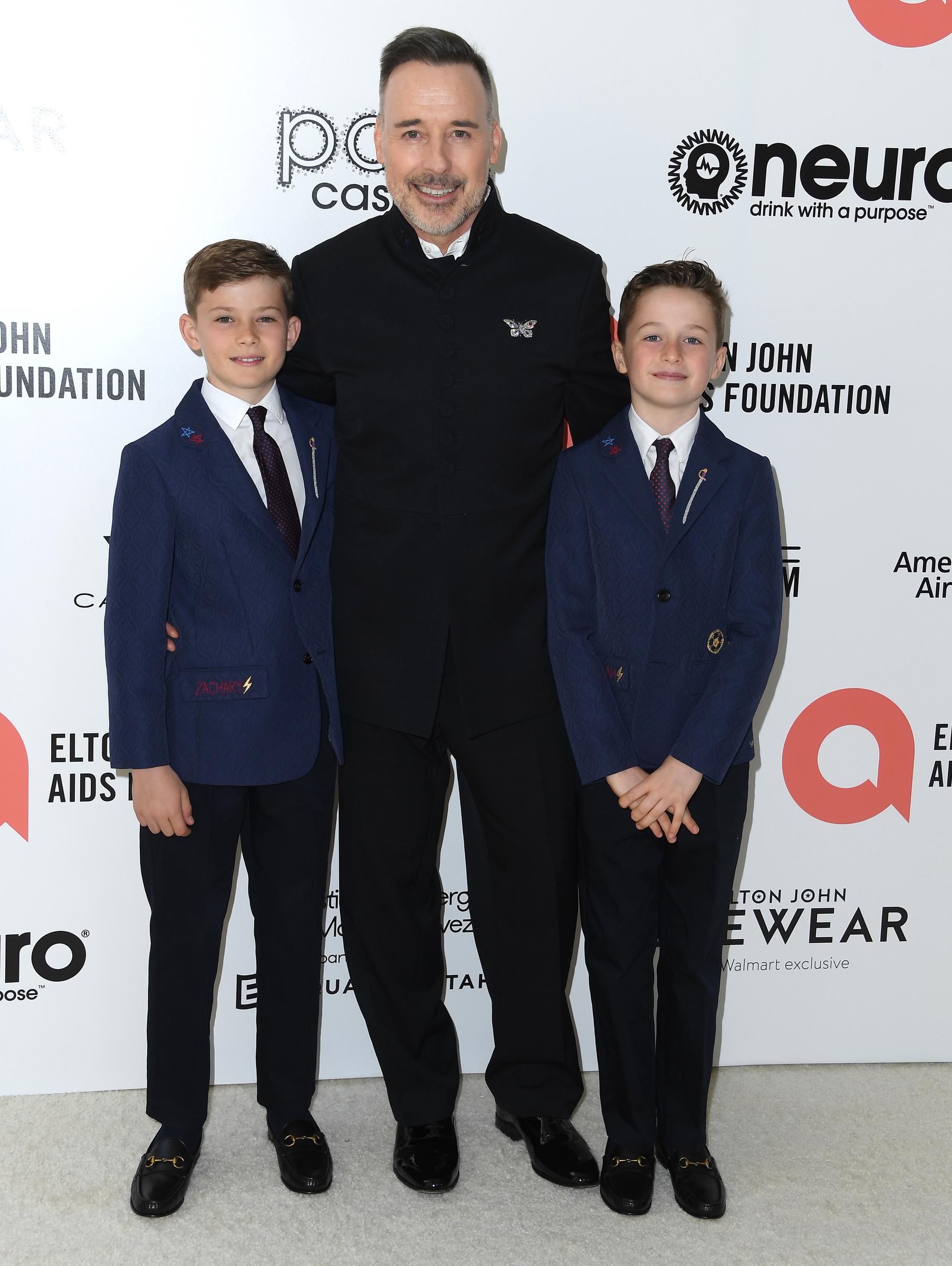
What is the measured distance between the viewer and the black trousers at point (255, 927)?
1991 millimetres

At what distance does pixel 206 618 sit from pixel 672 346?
91cm

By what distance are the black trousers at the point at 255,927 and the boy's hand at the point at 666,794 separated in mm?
559

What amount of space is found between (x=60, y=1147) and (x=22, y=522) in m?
1.23

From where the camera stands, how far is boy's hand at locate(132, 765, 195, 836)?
1.92m

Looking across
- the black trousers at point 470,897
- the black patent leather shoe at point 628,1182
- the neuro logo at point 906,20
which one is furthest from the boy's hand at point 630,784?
the neuro logo at point 906,20

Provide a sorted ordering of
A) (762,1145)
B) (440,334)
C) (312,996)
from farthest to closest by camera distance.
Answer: (762,1145)
(312,996)
(440,334)

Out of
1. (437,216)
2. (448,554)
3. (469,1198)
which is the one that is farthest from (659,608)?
(469,1198)

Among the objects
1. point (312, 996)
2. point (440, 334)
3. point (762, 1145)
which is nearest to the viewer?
point (440, 334)

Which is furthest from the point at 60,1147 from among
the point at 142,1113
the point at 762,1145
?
the point at 762,1145

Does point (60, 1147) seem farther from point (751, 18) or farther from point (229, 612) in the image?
point (751, 18)

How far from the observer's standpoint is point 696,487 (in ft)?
6.36

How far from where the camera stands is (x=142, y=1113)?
2371 millimetres

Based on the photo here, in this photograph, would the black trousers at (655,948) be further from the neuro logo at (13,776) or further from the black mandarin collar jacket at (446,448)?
the neuro logo at (13,776)

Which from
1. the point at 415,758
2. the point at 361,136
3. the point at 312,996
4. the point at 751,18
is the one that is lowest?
the point at 312,996
